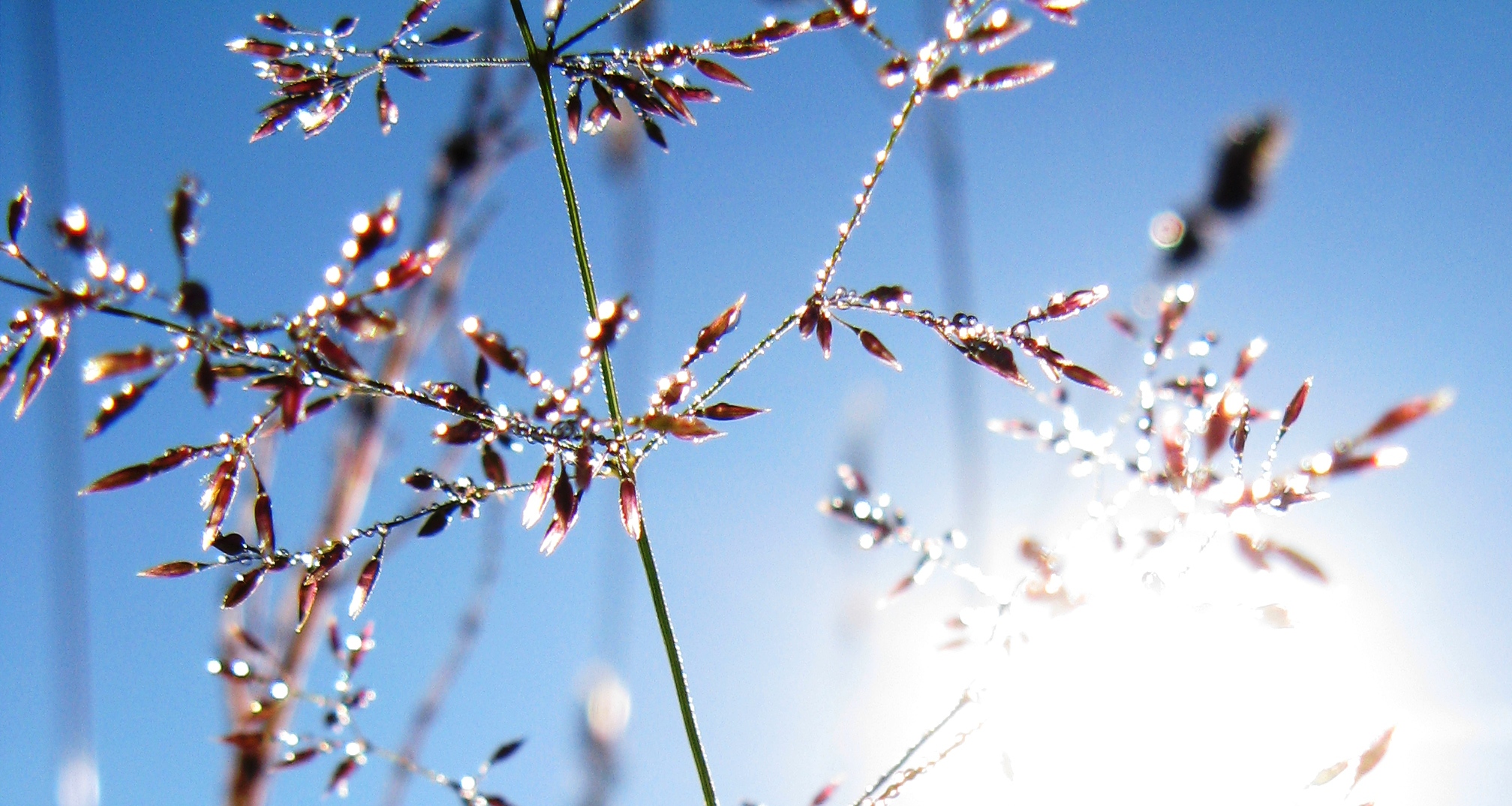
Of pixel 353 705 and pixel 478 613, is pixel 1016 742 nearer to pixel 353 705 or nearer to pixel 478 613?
pixel 353 705

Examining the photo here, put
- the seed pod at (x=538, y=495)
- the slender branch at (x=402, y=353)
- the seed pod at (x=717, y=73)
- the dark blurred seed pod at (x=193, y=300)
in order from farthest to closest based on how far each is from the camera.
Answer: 1. the slender branch at (x=402, y=353)
2. the seed pod at (x=717, y=73)
3. the seed pod at (x=538, y=495)
4. the dark blurred seed pod at (x=193, y=300)

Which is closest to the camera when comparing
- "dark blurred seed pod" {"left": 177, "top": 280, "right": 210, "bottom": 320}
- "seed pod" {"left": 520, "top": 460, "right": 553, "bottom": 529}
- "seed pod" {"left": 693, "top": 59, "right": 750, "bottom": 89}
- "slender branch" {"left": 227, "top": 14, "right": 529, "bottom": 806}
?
"dark blurred seed pod" {"left": 177, "top": 280, "right": 210, "bottom": 320}

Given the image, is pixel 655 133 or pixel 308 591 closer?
pixel 308 591

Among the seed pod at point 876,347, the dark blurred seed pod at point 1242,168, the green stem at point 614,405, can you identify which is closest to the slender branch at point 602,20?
the green stem at point 614,405

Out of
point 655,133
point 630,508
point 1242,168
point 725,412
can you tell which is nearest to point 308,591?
point 630,508

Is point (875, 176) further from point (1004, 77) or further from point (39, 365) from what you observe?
point (39, 365)

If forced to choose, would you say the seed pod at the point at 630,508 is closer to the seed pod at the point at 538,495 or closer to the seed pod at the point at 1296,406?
the seed pod at the point at 538,495

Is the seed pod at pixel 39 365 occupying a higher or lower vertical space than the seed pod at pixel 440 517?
higher

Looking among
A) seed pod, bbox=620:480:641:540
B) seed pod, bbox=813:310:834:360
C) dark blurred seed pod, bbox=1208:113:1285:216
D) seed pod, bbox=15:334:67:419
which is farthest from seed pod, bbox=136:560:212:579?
dark blurred seed pod, bbox=1208:113:1285:216

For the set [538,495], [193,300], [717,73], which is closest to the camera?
[193,300]

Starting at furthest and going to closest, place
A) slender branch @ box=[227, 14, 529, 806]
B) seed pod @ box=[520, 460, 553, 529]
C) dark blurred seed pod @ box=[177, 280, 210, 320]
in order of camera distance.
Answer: slender branch @ box=[227, 14, 529, 806] < seed pod @ box=[520, 460, 553, 529] < dark blurred seed pod @ box=[177, 280, 210, 320]

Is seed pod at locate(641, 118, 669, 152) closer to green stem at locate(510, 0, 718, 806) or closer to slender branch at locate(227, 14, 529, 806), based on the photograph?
green stem at locate(510, 0, 718, 806)
